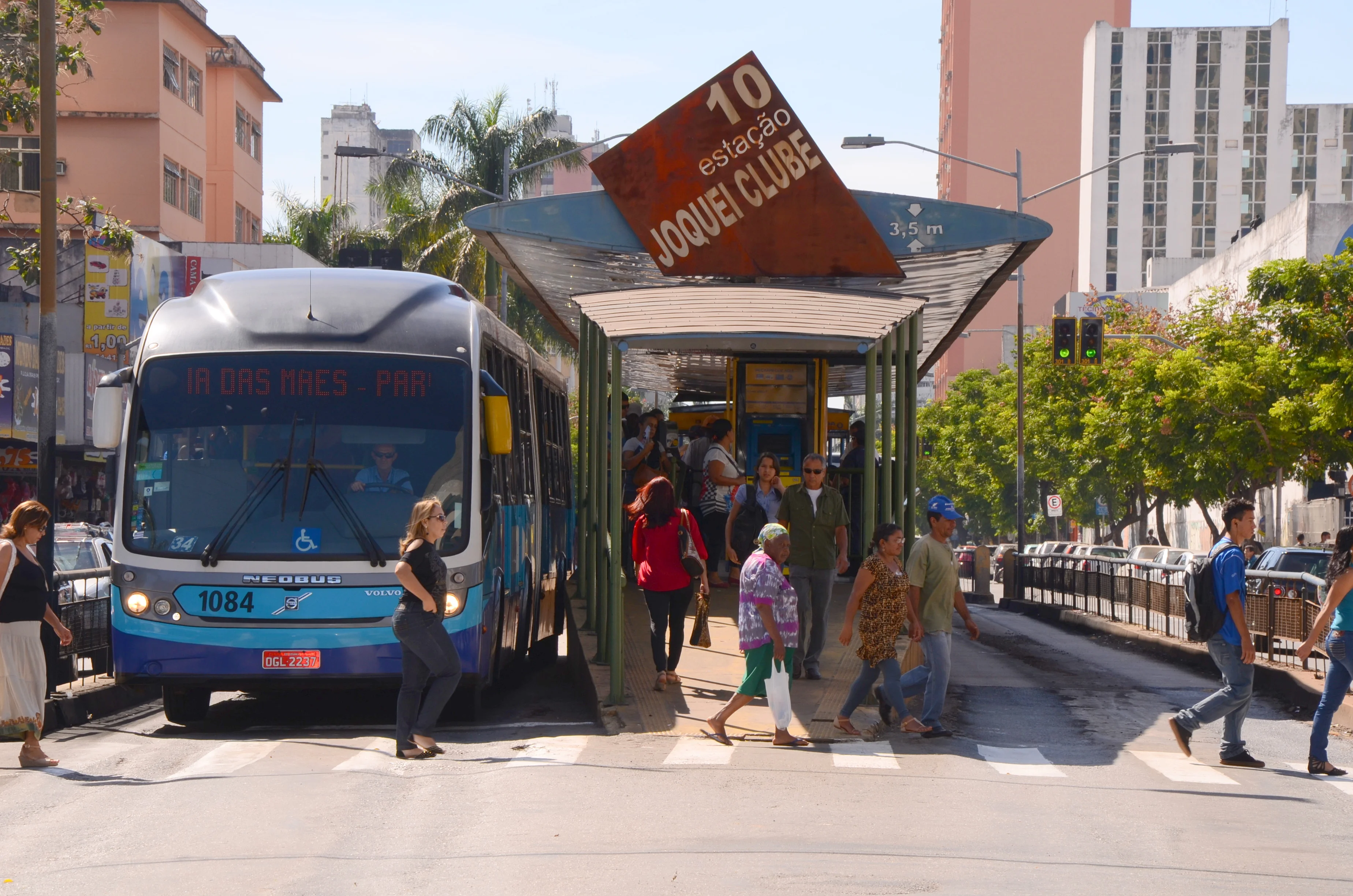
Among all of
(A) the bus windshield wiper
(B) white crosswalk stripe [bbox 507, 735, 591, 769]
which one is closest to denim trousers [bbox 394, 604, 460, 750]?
(B) white crosswalk stripe [bbox 507, 735, 591, 769]

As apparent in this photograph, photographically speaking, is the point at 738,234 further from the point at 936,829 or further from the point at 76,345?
the point at 76,345

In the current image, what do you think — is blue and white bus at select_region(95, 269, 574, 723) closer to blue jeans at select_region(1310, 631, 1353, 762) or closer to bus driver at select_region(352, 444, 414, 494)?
bus driver at select_region(352, 444, 414, 494)

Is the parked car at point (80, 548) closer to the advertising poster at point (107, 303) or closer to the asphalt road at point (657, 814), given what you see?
the asphalt road at point (657, 814)

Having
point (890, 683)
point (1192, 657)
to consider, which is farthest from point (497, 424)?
point (1192, 657)

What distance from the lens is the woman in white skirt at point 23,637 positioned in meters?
10.5

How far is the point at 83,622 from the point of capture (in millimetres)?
15039

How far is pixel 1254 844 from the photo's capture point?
318 inches

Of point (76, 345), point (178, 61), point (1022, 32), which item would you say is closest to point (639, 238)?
point (76, 345)

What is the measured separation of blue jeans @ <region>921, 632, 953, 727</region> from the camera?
11555 mm

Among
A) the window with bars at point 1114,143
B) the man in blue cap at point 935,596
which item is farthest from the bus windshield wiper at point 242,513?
the window with bars at point 1114,143

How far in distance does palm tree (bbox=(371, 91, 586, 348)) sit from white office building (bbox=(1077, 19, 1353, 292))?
75366 mm

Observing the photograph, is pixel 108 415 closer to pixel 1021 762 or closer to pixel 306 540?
pixel 306 540

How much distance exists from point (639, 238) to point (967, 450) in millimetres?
60540

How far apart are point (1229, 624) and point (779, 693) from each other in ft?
9.42
